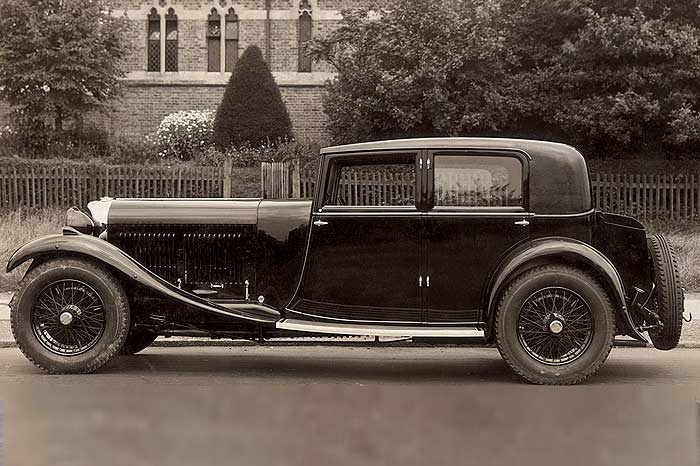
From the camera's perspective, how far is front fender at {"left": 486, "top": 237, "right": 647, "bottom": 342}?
21.9ft

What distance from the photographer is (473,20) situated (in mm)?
20484

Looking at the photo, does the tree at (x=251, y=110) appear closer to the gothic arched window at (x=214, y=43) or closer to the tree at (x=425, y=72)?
the tree at (x=425, y=72)

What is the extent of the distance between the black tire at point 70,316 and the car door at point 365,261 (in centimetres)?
140

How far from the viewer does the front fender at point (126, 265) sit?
7.08 m

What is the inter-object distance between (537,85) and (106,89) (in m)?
11.3

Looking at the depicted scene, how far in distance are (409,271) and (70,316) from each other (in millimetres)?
2679

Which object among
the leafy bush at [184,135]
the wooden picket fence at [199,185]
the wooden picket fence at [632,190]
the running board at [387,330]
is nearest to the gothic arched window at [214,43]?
the leafy bush at [184,135]

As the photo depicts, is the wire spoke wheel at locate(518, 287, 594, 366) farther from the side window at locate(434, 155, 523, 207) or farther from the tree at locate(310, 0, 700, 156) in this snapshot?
the tree at locate(310, 0, 700, 156)

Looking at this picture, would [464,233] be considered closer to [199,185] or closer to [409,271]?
[409,271]

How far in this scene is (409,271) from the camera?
6.95 meters

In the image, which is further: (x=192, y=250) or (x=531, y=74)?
(x=531, y=74)

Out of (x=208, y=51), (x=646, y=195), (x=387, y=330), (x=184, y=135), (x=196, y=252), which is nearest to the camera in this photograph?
(x=387, y=330)

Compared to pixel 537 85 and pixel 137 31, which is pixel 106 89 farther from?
pixel 537 85

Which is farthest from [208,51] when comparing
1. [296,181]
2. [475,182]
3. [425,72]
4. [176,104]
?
[475,182]
